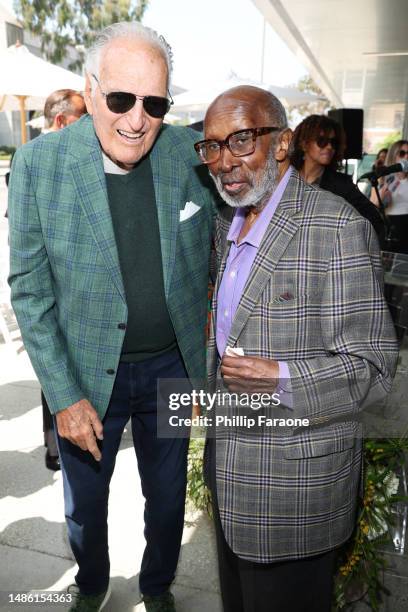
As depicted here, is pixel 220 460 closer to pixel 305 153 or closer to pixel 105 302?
pixel 105 302

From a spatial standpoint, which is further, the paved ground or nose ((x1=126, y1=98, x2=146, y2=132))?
the paved ground

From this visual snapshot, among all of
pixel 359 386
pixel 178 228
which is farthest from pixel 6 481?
pixel 359 386

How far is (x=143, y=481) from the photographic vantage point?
2406 millimetres

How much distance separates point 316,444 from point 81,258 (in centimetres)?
96

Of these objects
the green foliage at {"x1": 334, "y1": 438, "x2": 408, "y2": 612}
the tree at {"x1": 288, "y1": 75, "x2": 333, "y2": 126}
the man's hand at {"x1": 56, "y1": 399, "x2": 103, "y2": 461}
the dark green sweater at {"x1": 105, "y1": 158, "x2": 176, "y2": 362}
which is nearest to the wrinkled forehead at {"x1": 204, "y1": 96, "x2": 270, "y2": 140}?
the dark green sweater at {"x1": 105, "y1": 158, "x2": 176, "y2": 362}

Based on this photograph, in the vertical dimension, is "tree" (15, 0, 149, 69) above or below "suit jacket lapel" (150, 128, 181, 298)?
above

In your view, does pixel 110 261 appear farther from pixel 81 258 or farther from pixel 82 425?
pixel 82 425

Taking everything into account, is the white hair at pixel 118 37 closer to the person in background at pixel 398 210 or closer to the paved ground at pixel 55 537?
the paved ground at pixel 55 537

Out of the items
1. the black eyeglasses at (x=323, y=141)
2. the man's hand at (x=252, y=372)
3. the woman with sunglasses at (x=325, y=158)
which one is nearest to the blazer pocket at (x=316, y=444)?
the man's hand at (x=252, y=372)

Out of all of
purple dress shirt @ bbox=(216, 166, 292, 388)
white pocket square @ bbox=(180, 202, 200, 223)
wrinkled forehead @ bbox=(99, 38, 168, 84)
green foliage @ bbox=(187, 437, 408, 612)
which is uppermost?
wrinkled forehead @ bbox=(99, 38, 168, 84)

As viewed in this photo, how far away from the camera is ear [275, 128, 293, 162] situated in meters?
1.70

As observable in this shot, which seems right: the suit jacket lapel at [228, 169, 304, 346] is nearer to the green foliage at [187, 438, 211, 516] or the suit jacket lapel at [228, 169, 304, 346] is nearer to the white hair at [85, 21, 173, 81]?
the white hair at [85, 21, 173, 81]

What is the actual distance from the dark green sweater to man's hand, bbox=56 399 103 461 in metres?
0.28

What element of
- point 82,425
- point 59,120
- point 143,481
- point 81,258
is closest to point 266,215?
point 81,258
